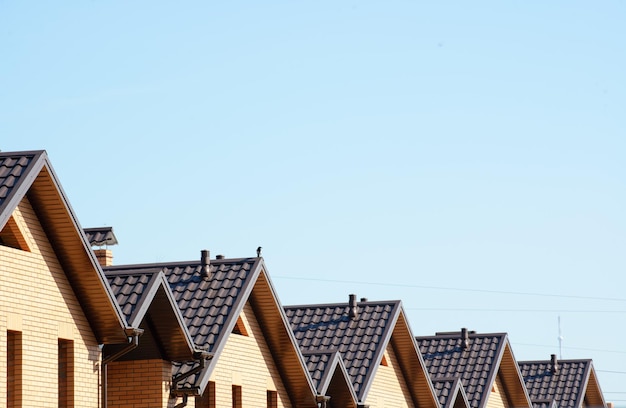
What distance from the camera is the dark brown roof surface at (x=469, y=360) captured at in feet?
124

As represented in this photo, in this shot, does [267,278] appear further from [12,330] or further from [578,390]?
[578,390]

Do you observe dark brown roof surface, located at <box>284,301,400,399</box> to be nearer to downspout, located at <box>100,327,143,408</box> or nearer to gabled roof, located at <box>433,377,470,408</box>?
gabled roof, located at <box>433,377,470,408</box>

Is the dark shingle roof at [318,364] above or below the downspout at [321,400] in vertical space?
above

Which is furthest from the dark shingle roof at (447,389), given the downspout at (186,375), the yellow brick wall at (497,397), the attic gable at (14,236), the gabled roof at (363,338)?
the attic gable at (14,236)

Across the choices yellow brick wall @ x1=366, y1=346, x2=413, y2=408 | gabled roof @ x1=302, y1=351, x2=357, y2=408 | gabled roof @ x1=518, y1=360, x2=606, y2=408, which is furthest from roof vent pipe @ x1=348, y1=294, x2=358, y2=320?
gabled roof @ x1=518, y1=360, x2=606, y2=408

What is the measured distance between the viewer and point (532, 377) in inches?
1783

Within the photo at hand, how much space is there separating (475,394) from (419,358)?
445 centimetres

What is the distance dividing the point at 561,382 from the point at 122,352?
26536 mm

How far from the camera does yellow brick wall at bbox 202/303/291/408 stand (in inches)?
990

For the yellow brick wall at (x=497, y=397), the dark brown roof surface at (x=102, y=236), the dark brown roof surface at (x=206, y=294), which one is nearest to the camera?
the dark brown roof surface at (x=206, y=294)

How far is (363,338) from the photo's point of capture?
105 ft

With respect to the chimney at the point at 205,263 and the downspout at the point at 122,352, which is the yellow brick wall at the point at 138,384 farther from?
the chimney at the point at 205,263

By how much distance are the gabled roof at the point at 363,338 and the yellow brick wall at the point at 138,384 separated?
7691 millimetres

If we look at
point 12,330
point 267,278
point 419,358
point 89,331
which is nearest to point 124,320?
point 89,331
